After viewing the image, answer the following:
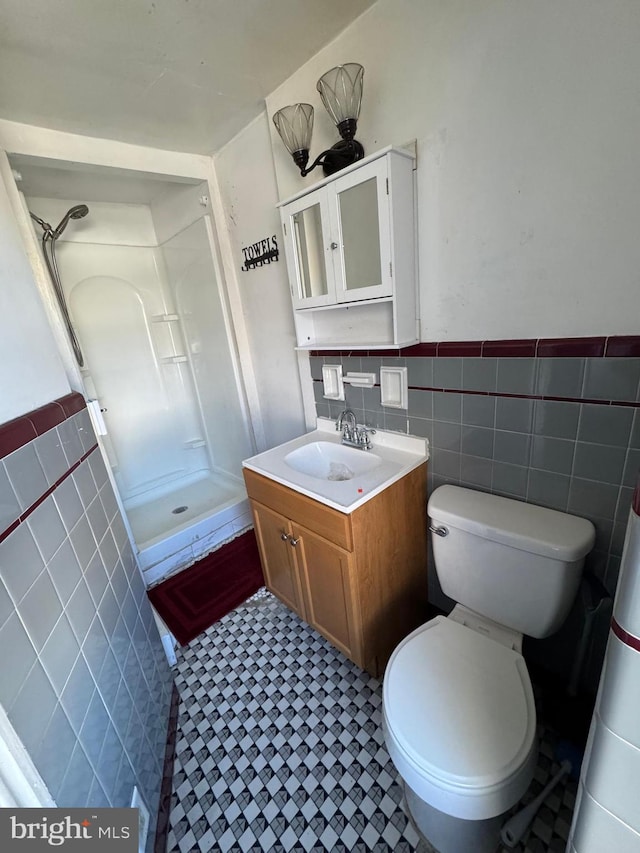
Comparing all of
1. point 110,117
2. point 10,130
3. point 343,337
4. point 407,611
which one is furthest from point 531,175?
point 10,130

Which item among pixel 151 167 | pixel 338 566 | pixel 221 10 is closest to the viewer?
pixel 221 10

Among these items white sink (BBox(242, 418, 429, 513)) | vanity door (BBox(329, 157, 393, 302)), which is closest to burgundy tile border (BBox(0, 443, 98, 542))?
white sink (BBox(242, 418, 429, 513))

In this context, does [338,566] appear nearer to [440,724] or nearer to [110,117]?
[440,724]

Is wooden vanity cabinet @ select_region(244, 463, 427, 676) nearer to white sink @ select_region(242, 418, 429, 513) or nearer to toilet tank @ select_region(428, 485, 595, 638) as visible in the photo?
white sink @ select_region(242, 418, 429, 513)

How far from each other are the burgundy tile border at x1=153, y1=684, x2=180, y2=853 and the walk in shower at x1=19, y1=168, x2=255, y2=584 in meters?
0.79

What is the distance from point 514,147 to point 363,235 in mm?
463

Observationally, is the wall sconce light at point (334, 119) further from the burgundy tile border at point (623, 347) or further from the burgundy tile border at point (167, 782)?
the burgundy tile border at point (167, 782)

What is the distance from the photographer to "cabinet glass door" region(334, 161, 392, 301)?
3.61 ft

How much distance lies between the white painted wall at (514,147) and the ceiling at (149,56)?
0.61 ft

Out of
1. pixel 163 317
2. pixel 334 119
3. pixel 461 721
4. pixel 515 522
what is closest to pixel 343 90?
pixel 334 119

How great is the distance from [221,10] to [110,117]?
698 millimetres

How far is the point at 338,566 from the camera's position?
3.94 ft

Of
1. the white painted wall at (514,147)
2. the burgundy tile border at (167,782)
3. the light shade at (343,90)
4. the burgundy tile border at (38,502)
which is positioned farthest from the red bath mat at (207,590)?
the light shade at (343,90)

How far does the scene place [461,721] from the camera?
0.83 meters
